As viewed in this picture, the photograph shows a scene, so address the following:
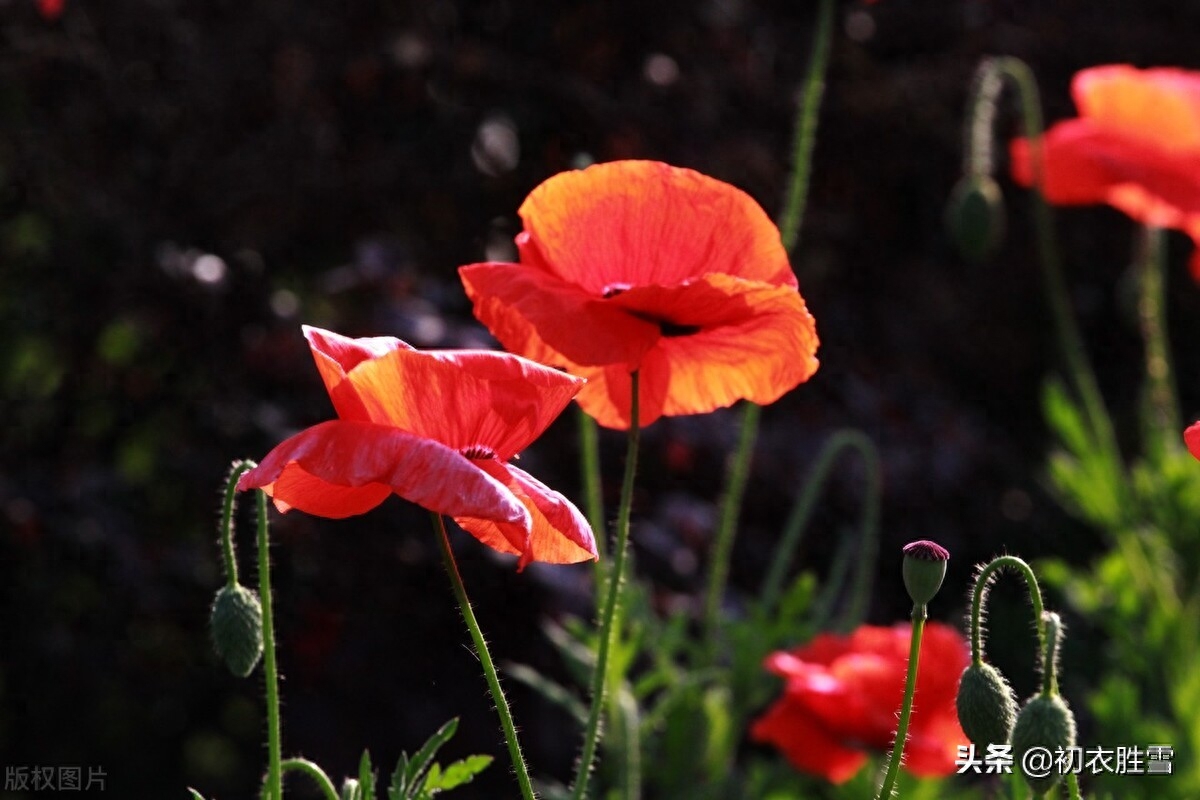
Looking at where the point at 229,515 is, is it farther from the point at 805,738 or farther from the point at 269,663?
the point at 805,738

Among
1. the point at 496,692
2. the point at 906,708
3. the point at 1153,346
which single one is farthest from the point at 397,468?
the point at 1153,346

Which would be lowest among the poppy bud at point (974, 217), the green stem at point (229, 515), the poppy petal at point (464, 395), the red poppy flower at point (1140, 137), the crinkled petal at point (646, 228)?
the green stem at point (229, 515)

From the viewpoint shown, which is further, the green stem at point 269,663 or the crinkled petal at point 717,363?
the crinkled petal at point 717,363

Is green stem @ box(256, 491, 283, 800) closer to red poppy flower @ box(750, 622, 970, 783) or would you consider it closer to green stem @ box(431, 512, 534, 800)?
green stem @ box(431, 512, 534, 800)

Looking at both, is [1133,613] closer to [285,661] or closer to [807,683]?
[807,683]

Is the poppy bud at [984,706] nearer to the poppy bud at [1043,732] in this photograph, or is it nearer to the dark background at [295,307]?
the poppy bud at [1043,732]

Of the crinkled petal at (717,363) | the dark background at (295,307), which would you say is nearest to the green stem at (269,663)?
the crinkled petal at (717,363)

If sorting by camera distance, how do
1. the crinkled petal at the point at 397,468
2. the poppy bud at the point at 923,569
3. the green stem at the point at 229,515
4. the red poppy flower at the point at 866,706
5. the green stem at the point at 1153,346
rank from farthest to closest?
the green stem at the point at 1153,346, the red poppy flower at the point at 866,706, the green stem at the point at 229,515, the poppy bud at the point at 923,569, the crinkled petal at the point at 397,468
